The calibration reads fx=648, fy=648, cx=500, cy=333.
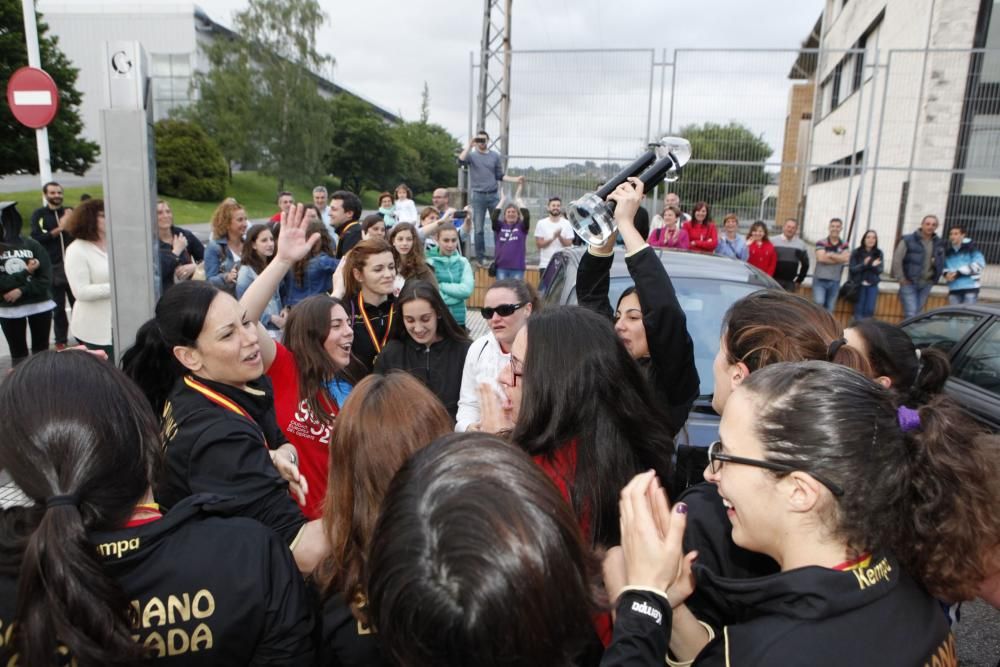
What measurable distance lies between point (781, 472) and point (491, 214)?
10.4 m

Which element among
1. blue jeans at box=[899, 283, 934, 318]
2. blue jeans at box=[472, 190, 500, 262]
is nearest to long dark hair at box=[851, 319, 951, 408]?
blue jeans at box=[899, 283, 934, 318]

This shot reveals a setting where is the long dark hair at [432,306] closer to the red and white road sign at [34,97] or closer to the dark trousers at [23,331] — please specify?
the dark trousers at [23,331]

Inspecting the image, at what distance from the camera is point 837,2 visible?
25578 millimetres

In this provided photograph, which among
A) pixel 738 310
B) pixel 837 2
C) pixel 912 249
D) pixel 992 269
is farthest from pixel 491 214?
pixel 837 2

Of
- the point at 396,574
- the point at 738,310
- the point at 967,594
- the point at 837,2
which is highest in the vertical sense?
the point at 837,2

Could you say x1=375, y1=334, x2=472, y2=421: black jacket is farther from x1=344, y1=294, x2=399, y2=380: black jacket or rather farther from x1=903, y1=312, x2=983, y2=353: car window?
x1=903, y1=312, x2=983, y2=353: car window

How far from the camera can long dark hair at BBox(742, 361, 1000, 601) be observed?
133 cm

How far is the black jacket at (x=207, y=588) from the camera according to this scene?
4.53 ft

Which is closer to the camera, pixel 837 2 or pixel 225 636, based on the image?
pixel 225 636

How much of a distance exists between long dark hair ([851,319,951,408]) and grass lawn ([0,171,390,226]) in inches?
1134

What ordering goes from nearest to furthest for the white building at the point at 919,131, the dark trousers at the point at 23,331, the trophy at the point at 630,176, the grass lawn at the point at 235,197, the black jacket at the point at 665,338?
the black jacket at the point at 665,338 < the trophy at the point at 630,176 < the dark trousers at the point at 23,331 < the white building at the point at 919,131 < the grass lawn at the point at 235,197

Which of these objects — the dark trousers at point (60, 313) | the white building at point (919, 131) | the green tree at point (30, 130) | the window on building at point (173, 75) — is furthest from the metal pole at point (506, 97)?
the window on building at point (173, 75)

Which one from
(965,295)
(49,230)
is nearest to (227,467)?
(49,230)

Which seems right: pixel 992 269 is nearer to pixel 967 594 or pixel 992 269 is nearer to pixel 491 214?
pixel 491 214
